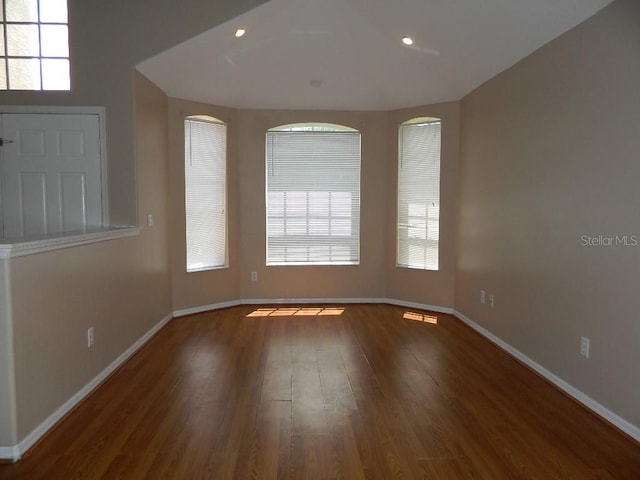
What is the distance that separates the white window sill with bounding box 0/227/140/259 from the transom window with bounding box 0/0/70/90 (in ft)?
5.73

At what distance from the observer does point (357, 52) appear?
5.02 metres

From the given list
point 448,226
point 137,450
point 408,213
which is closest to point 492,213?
point 448,226

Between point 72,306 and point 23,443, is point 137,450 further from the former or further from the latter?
point 72,306

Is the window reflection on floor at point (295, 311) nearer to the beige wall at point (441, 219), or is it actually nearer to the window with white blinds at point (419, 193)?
the beige wall at point (441, 219)

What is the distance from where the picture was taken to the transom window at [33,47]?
13.6 ft

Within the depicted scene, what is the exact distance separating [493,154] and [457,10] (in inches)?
54.7

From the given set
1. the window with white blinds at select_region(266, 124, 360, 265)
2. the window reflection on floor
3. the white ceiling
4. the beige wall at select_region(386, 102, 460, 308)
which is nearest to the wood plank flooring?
the window reflection on floor

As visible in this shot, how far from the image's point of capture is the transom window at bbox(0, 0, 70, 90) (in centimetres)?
415

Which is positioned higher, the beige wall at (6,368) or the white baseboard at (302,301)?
the beige wall at (6,368)

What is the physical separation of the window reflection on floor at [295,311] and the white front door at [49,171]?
219 cm

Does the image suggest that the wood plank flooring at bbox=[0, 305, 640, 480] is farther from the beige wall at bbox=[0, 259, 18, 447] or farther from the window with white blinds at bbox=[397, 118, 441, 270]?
the window with white blinds at bbox=[397, 118, 441, 270]

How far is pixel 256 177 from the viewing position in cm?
588

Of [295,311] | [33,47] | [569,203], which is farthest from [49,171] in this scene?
[569,203]

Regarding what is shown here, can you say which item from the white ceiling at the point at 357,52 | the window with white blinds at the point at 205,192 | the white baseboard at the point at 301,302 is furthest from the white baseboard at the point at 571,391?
the window with white blinds at the point at 205,192
